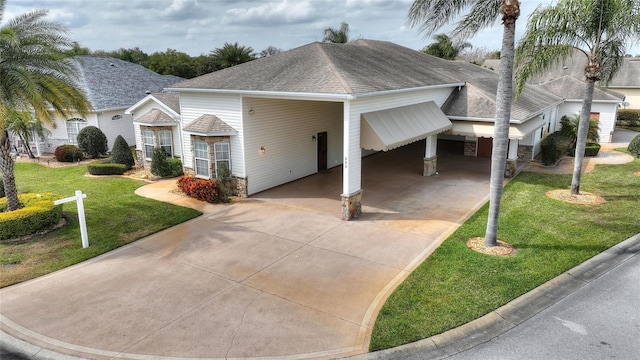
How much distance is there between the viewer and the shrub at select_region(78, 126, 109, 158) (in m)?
26.7

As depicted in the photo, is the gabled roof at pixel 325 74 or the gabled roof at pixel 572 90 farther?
the gabled roof at pixel 572 90

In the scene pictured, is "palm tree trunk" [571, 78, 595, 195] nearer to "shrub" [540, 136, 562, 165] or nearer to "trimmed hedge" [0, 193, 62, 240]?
"shrub" [540, 136, 562, 165]

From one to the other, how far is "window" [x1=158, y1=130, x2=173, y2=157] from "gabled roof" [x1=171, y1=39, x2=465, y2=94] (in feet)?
13.3

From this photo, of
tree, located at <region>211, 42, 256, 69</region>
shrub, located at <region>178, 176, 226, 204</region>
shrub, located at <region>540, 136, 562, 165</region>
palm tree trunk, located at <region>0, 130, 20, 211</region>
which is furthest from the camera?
tree, located at <region>211, 42, 256, 69</region>

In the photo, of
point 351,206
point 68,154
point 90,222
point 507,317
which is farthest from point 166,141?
point 507,317

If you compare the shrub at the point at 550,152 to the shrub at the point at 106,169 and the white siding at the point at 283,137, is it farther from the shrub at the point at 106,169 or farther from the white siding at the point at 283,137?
the shrub at the point at 106,169

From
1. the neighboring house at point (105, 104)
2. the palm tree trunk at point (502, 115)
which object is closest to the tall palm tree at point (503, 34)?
the palm tree trunk at point (502, 115)

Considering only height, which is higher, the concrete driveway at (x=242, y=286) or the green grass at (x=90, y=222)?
the green grass at (x=90, y=222)

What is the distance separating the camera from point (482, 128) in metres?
21.0

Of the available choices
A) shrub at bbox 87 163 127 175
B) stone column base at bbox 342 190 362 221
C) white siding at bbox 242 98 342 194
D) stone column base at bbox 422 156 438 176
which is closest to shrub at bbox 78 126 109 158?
shrub at bbox 87 163 127 175

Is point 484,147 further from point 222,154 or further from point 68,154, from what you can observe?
point 68,154

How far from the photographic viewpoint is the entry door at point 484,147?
27.1 metres

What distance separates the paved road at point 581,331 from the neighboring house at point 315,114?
7757mm

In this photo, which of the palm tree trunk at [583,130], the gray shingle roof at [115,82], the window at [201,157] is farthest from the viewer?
the gray shingle roof at [115,82]
